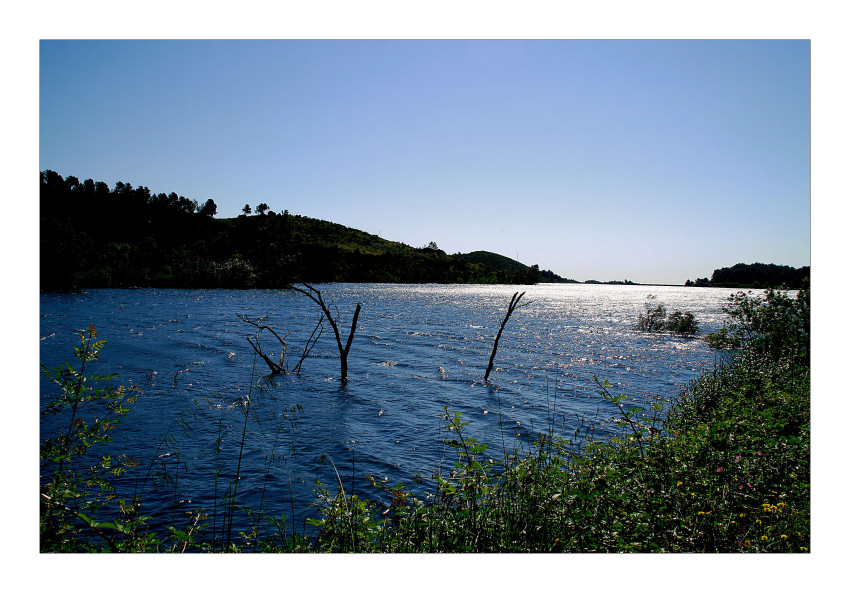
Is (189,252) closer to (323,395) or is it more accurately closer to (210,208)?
(210,208)

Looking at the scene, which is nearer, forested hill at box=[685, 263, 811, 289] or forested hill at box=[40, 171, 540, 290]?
forested hill at box=[685, 263, 811, 289]

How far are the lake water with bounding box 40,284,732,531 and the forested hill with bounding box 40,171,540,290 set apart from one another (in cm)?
510

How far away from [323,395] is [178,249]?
83.8 meters

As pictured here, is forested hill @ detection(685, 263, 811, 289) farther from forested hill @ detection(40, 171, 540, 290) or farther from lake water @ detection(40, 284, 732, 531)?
forested hill @ detection(40, 171, 540, 290)

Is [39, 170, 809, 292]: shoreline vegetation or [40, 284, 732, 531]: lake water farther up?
[39, 170, 809, 292]: shoreline vegetation

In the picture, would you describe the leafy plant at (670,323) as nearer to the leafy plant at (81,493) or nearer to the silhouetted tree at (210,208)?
the leafy plant at (81,493)

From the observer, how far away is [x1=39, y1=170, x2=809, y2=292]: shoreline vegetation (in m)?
35.5

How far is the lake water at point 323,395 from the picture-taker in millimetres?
10930

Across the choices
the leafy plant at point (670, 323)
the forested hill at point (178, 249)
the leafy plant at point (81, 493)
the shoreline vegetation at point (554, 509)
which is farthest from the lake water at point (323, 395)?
the forested hill at point (178, 249)

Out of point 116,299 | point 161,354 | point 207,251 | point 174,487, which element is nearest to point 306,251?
point 207,251

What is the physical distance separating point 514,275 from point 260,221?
98.3 meters

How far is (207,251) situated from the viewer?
96812 millimetres

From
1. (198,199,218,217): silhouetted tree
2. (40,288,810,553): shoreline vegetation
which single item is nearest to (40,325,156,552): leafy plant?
(40,288,810,553): shoreline vegetation

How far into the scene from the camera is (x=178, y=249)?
88938 mm
